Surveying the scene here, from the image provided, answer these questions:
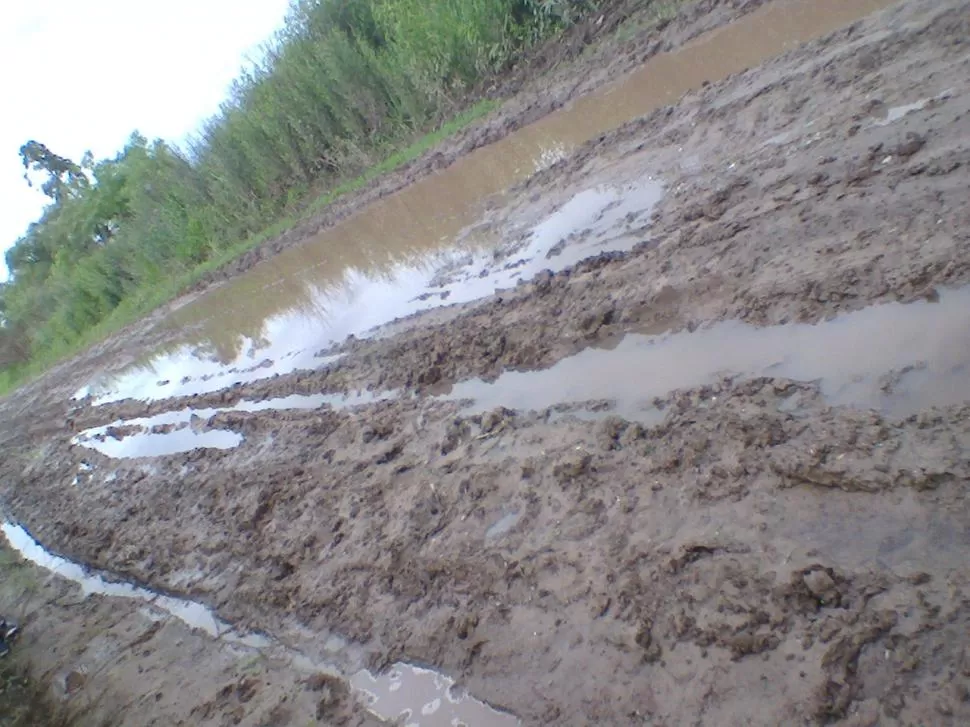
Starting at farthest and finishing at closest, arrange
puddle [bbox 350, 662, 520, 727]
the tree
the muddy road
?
the tree → puddle [bbox 350, 662, 520, 727] → the muddy road

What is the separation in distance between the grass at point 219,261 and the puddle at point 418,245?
2.28 metres

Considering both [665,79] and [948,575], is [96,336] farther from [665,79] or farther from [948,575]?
[948,575]

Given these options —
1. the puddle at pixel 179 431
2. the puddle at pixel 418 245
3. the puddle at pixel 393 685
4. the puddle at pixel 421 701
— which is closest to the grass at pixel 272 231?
the puddle at pixel 418 245

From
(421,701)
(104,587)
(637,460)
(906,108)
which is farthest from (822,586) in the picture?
(104,587)

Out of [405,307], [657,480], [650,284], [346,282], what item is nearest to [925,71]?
[650,284]

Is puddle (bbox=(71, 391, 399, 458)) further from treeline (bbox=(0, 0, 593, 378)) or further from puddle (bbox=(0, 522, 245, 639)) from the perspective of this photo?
treeline (bbox=(0, 0, 593, 378))

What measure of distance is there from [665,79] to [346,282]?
546 cm

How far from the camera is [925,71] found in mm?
6168

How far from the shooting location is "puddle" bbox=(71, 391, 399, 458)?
25.4 ft

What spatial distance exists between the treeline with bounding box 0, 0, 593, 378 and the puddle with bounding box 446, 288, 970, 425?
12117 millimetres

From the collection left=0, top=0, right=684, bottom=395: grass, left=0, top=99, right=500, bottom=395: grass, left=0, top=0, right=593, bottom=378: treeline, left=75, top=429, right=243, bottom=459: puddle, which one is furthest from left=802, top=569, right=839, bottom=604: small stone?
left=0, top=0, right=593, bottom=378: treeline

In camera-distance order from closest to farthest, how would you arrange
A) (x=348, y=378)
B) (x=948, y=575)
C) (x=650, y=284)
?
(x=948, y=575) → (x=650, y=284) → (x=348, y=378)

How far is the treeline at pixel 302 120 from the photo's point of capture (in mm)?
16516

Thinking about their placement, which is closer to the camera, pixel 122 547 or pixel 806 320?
pixel 806 320
